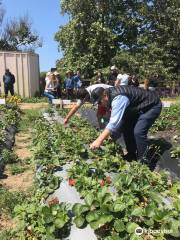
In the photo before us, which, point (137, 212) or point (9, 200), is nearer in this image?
point (137, 212)

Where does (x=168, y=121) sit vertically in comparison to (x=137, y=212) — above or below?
below

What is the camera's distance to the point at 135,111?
6258mm

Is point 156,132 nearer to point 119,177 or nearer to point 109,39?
point 119,177

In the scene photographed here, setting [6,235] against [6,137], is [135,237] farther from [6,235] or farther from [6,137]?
[6,137]

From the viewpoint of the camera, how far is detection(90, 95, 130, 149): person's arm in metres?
4.93

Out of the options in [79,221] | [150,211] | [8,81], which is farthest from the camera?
[8,81]

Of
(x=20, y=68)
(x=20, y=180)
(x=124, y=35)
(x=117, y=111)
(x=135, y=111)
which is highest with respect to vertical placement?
(x=124, y=35)

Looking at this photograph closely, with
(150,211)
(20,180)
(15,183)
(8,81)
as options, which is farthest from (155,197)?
(8,81)

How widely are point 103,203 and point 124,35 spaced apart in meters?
22.9

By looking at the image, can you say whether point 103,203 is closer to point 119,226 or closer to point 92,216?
point 92,216

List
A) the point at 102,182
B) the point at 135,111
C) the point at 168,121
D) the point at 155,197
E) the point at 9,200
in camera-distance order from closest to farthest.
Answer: the point at 155,197, the point at 102,182, the point at 9,200, the point at 135,111, the point at 168,121

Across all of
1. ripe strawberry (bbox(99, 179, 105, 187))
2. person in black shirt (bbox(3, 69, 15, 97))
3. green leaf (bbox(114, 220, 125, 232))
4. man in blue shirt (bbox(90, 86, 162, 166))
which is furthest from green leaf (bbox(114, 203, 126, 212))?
person in black shirt (bbox(3, 69, 15, 97))

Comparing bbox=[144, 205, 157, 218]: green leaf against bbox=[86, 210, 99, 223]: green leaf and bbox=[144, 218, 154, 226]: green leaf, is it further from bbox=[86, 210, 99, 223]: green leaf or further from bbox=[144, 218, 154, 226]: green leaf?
bbox=[86, 210, 99, 223]: green leaf

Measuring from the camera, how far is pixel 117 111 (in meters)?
5.22
